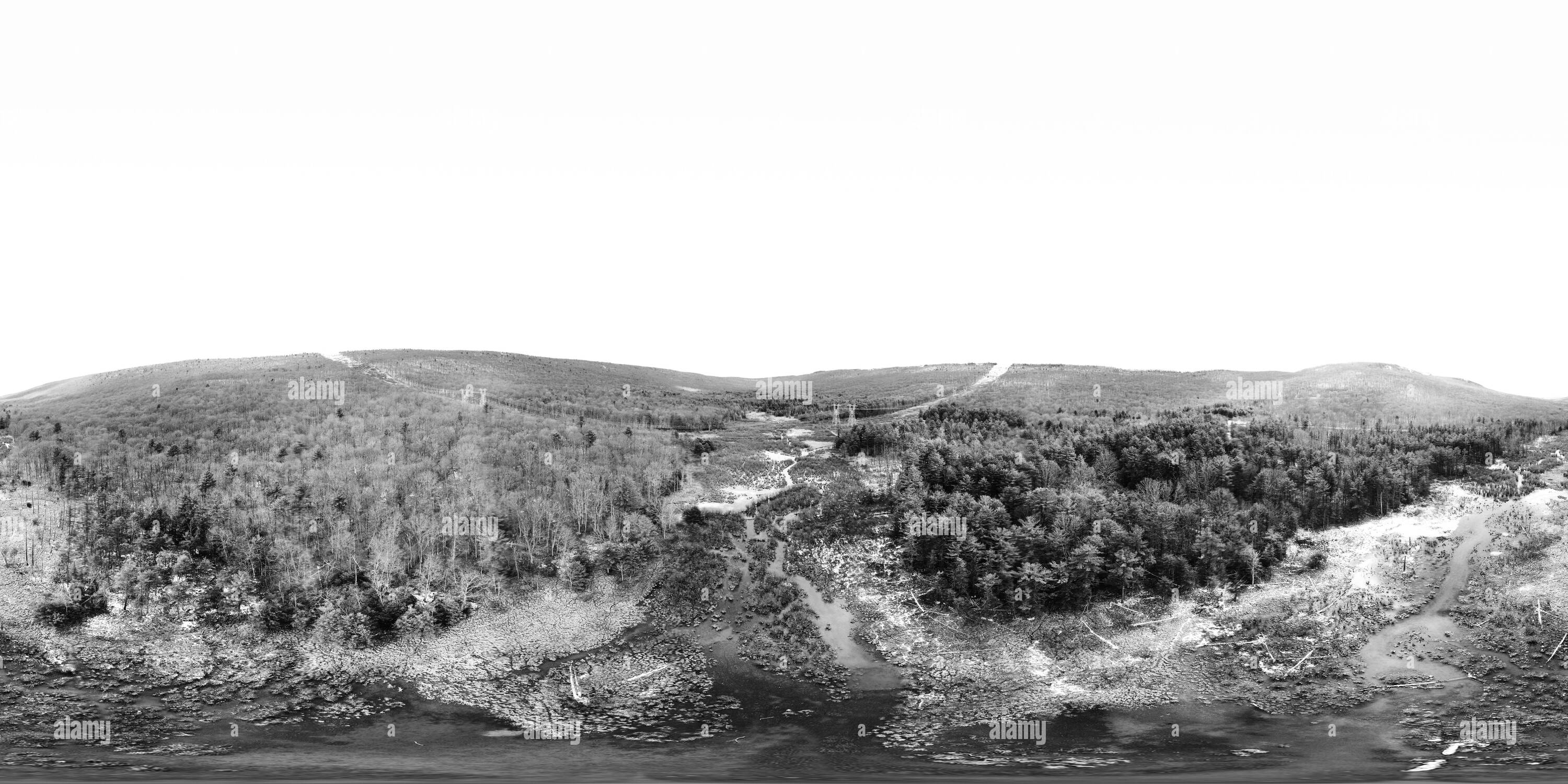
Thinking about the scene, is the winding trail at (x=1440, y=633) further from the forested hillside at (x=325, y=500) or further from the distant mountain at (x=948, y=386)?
the forested hillside at (x=325, y=500)

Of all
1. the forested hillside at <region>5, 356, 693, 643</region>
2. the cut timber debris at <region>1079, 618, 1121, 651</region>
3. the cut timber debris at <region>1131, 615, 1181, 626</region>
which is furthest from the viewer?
the forested hillside at <region>5, 356, 693, 643</region>

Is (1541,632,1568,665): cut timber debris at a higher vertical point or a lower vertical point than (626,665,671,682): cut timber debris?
higher

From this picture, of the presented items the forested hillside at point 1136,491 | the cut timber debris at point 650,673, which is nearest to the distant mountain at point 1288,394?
the forested hillside at point 1136,491

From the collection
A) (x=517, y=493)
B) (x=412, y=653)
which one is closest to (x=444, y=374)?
(x=517, y=493)

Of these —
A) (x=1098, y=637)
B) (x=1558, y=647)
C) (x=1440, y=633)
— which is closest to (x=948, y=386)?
(x=1098, y=637)

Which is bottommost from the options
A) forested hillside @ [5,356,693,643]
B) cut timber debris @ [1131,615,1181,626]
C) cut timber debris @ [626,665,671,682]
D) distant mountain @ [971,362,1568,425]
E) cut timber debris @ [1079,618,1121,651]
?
cut timber debris @ [626,665,671,682]

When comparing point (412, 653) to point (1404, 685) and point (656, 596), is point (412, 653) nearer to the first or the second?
point (656, 596)

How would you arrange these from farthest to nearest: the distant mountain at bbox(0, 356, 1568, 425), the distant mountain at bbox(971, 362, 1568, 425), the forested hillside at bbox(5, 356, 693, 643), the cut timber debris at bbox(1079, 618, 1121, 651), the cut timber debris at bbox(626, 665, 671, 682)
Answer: the distant mountain at bbox(0, 356, 1568, 425) → the distant mountain at bbox(971, 362, 1568, 425) → the forested hillside at bbox(5, 356, 693, 643) → the cut timber debris at bbox(1079, 618, 1121, 651) → the cut timber debris at bbox(626, 665, 671, 682)

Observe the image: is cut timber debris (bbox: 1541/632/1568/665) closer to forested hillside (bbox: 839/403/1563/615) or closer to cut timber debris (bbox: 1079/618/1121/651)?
forested hillside (bbox: 839/403/1563/615)

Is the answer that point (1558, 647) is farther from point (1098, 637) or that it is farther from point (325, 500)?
point (325, 500)

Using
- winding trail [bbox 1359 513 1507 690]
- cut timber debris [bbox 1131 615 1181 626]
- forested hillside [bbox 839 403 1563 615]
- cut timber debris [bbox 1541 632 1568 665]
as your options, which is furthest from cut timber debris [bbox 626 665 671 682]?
cut timber debris [bbox 1541 632 1568 665]

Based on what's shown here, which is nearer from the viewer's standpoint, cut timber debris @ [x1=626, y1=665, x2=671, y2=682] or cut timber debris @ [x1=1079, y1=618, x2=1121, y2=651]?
cut timber debris @ [x1=626, y1=665, x2=671, y2=682]
